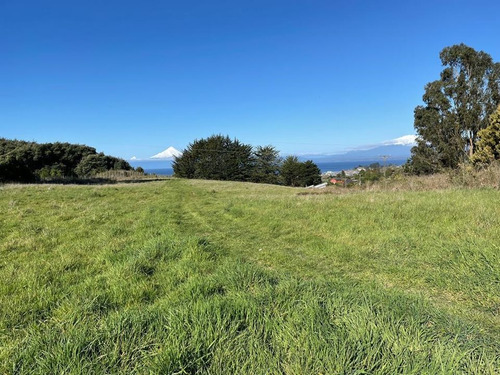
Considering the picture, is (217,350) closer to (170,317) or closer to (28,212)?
(170,317)

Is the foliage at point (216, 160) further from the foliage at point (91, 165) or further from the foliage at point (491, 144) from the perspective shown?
the foliage at point (491, 144)

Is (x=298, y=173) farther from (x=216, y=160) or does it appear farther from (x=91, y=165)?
(x=91, y=165)

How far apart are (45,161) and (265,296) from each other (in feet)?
105

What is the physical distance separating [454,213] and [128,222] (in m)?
7.62

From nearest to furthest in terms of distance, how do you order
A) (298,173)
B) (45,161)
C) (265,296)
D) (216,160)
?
(265,296), (45,161), (216,160), (298,173)

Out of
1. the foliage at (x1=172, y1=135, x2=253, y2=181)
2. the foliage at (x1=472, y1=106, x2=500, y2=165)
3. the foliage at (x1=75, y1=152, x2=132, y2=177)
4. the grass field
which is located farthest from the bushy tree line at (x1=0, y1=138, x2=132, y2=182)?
the foliage at (x1=472, y1=106, x2=500, y2=165)

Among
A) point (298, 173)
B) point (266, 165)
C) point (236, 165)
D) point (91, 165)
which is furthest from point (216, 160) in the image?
point (91, 165)

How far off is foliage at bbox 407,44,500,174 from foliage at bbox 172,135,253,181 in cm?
2795

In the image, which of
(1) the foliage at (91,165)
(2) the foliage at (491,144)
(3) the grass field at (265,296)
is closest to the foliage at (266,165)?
(1) the foliage at (91,165)

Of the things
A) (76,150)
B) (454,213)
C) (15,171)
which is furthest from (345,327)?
(76,150)

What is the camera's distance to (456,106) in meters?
28.2

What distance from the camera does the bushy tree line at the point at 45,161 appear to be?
2275 cm

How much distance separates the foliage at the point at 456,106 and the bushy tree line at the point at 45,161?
36.0 meters

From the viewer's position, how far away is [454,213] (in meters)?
5.73
